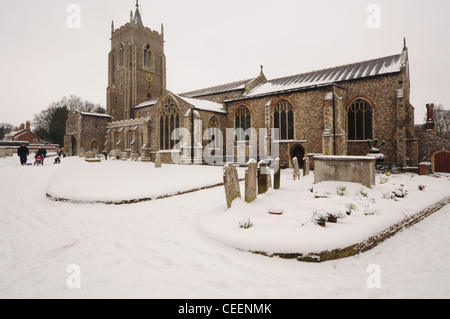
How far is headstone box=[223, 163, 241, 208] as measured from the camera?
18.5 feet

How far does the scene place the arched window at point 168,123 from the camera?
20.2 m

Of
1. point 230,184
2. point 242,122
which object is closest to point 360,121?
point 242,122

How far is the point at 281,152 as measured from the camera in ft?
58.4

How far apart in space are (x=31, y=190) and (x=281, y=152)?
15188mm

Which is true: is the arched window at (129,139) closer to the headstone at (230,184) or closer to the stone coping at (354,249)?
the headstone at (230,184)

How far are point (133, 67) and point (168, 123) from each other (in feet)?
65.1

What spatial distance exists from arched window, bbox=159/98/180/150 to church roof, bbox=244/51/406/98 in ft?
24.5

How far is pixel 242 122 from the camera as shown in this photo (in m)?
20.3

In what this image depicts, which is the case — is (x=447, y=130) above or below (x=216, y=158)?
above

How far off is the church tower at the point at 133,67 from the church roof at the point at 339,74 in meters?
22.1

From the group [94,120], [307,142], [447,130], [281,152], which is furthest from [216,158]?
[447,130]

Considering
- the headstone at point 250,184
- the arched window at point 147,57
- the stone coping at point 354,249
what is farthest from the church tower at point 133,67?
the stone coping at point 354,249

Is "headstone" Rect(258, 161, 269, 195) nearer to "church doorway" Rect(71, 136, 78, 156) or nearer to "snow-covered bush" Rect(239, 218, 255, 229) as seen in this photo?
"snow-covered bush" Rect(239, 218, 255, 229)
